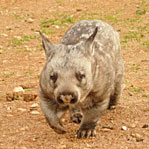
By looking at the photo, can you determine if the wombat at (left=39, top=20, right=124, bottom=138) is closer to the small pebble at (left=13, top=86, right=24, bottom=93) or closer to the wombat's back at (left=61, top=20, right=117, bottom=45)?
the wombat's back at (left=61, top=20, right=117, bottom=45)

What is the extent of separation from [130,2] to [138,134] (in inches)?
374

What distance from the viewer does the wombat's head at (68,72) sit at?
4414mm

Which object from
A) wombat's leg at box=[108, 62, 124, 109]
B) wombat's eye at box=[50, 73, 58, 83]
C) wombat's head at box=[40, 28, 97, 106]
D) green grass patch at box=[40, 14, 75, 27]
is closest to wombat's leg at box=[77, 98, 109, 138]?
wombat's head at box=[40, 28, 97, 106]

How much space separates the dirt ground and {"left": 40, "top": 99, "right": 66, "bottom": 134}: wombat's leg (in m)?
0.14

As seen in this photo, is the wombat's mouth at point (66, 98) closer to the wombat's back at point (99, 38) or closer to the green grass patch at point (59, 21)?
the wombat's back at point (99, 38)

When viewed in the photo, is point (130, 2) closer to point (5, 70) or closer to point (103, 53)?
point (5, 70)

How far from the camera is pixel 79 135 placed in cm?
520

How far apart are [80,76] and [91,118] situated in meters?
0.79

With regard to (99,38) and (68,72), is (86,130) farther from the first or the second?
(99,38)

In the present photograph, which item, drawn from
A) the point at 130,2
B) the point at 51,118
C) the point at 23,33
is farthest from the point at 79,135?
the point at 130,2

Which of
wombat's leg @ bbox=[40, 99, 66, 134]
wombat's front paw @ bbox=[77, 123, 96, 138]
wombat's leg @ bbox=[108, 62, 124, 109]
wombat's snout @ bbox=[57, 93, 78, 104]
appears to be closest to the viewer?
wombat's snout @ bbox=[57, 93, 78, 104]

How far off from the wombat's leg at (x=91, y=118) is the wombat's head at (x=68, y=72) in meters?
0.44

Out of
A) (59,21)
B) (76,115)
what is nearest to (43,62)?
(76,115)

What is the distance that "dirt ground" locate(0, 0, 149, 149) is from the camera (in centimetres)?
514
